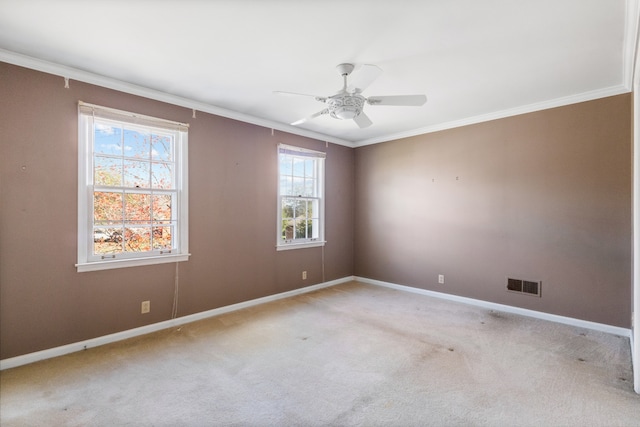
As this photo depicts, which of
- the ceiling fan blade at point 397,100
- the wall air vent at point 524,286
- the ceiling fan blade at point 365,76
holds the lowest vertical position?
the wall air vent at point 524,286

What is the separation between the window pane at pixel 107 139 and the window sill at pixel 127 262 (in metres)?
1.09

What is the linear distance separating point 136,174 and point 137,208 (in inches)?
14.2

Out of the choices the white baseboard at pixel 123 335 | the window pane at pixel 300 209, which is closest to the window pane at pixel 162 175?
the white baseboard at pixel 123 335

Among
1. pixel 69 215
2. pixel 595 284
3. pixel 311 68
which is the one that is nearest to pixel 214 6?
pixel 311 68

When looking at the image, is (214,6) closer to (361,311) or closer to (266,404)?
(266,404)

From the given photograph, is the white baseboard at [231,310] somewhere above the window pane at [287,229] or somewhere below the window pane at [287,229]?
below

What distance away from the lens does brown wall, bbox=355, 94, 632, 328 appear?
133 inches

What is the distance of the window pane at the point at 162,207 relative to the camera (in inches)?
138

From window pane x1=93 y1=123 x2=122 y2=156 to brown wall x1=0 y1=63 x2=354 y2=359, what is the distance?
0.19 meters

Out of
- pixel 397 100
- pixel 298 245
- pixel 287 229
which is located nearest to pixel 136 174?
pixel 287 229

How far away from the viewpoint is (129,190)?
128 inches

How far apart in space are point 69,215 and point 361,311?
10.9ft

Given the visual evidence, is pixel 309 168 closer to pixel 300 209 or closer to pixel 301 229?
pixel 300 209

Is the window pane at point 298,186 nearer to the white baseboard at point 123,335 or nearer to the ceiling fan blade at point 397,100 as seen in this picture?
the white baseboard at point 123,335
